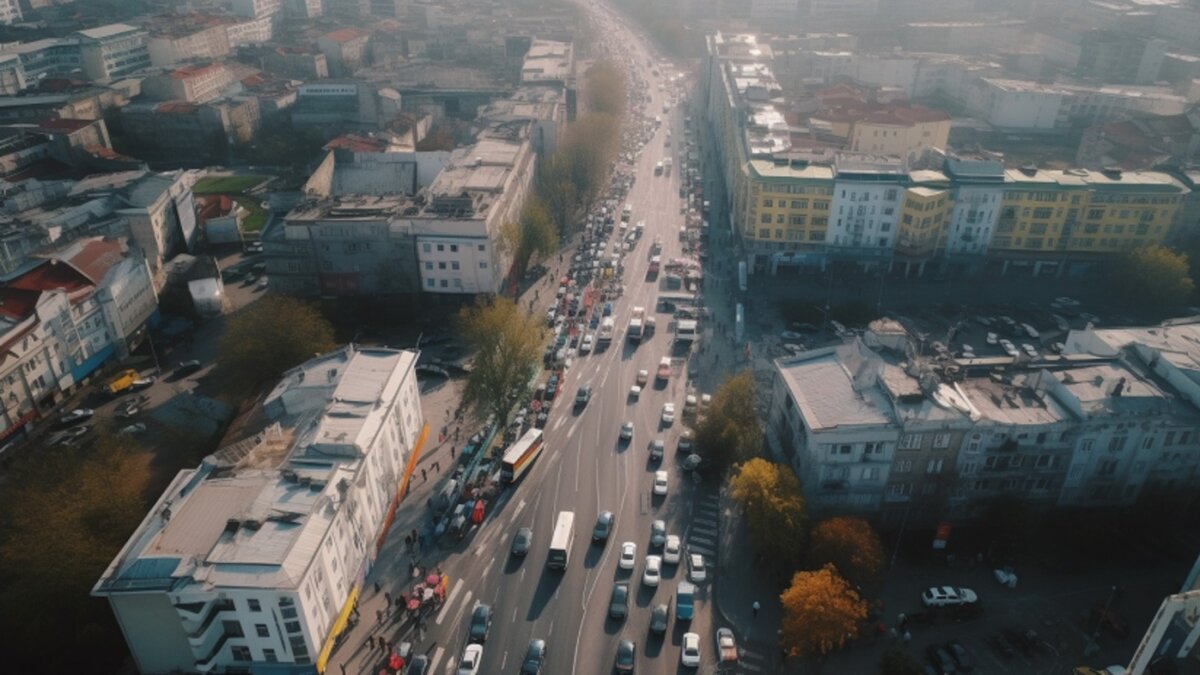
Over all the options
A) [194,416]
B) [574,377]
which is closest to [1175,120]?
[574,377]

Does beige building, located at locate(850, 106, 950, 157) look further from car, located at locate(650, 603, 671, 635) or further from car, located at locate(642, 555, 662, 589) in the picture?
car, located at locate(650, 603, 671, 635)

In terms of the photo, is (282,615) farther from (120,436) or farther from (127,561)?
(120,436)

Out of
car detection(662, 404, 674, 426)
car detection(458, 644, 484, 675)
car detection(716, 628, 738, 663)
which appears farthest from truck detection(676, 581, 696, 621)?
car detection(662, 404, 674, 426)

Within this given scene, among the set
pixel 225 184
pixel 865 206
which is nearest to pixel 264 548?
pixel 865 206

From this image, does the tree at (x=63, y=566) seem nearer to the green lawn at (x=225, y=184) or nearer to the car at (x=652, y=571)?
the car at (x=652, y=571)

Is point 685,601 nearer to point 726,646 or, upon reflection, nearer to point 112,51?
point 726,646
